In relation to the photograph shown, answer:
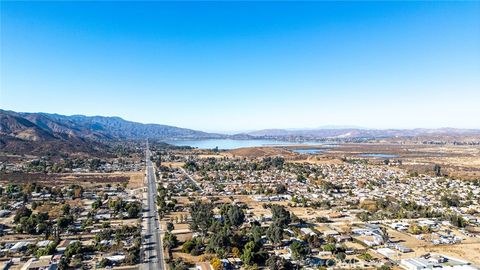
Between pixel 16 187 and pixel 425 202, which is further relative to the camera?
pixel 16 187

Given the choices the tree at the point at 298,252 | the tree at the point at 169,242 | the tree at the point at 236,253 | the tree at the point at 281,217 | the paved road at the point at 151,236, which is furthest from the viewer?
the tree at the point at 281,217

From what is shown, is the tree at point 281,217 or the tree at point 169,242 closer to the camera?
the tree at point 169,242

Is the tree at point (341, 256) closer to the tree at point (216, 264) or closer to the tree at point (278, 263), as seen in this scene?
the tree at point (278, 263)

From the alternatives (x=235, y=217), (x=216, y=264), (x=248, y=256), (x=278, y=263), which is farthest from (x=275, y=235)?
(x=216, y=264)

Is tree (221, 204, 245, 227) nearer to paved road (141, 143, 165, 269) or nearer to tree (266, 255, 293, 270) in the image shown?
paved road (141, 143, 165, 269)

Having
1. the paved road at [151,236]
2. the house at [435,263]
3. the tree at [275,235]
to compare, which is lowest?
the house at [435,263]

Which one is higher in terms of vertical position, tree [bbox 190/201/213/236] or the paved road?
tree [bbox 190/201/213/236]

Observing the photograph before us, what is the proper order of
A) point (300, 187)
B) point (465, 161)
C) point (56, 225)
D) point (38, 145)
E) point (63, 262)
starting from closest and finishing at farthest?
point (63, 262), point (56, 225), point (300, 187), point (465, 161), point (38, 145)

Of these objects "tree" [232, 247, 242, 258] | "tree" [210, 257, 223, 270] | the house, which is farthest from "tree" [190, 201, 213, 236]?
the house

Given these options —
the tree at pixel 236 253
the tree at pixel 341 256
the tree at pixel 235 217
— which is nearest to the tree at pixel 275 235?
the tree at pixel 236 253

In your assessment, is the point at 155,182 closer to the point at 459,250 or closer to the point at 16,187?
the point at 16,187

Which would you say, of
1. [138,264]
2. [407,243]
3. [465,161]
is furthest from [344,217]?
[465,161]
